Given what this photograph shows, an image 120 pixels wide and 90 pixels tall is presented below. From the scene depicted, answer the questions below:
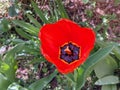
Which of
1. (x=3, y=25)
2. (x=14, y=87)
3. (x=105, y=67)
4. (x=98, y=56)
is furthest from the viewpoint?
(x=3, y=25)

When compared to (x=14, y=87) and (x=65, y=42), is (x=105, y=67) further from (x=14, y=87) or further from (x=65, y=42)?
(x=14, y=87)

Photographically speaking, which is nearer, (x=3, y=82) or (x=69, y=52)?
(x=69, y=52)

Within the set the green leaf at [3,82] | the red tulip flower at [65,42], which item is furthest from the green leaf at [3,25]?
the red tulip flower at [65,42]

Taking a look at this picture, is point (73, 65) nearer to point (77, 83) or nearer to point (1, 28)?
point (77, 83)

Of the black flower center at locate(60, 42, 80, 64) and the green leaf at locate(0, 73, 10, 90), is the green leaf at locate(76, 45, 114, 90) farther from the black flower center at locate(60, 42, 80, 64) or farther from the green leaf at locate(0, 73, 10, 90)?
the green leaf at locate(0, 73, 10, 90)

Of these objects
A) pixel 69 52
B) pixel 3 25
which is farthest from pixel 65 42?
pixel 3 25

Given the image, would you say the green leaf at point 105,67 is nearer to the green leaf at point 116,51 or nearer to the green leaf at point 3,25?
the green leaf at point 116,51

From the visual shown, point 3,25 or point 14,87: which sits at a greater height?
point 3,25

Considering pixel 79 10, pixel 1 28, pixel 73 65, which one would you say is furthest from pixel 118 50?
pixel 79 10

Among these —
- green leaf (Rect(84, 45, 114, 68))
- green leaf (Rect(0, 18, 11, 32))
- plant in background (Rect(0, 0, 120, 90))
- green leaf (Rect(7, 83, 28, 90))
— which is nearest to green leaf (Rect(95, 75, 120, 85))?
plant in background (Rect(0, 0, 120, 90))
